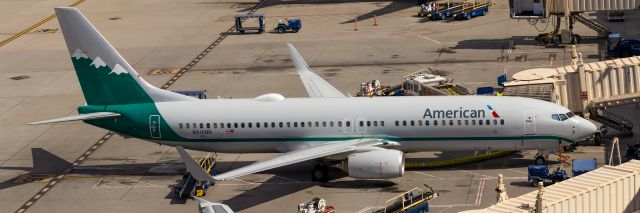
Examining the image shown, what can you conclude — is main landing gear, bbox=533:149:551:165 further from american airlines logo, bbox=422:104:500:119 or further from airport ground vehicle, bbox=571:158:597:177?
american airlines logo, bbox=422:104:500:119

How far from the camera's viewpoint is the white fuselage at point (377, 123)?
193 feet

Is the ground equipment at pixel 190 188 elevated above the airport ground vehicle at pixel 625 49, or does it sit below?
below

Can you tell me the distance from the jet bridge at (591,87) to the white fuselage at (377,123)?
4211 mm

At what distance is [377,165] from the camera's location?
56.9m

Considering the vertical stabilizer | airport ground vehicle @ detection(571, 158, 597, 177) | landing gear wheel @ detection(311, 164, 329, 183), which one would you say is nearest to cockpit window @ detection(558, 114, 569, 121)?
airport ground vehicle @ detection(571, 158, 597, 177)

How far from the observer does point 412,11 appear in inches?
4309

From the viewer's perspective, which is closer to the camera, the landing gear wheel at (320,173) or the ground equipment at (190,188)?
the ground equipment at (190,188)

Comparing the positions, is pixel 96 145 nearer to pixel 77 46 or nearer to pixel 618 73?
pixel 77 46

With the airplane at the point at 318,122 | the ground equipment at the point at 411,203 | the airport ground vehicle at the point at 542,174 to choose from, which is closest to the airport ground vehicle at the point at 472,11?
the airplane at the point at 318,122

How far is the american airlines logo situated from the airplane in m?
0.05

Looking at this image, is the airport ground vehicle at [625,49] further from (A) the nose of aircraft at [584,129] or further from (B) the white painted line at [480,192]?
(B) the white painted line at [480,192]

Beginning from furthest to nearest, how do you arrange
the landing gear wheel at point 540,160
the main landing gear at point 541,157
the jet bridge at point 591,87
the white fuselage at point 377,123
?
the jet bridge at point 591,87, the landing gear wheel at point 540,160, the main landing gear at point 541,157, the white fuselage at point 377,123

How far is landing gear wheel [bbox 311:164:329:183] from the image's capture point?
59.7 meters

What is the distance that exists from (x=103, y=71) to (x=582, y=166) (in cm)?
2505
